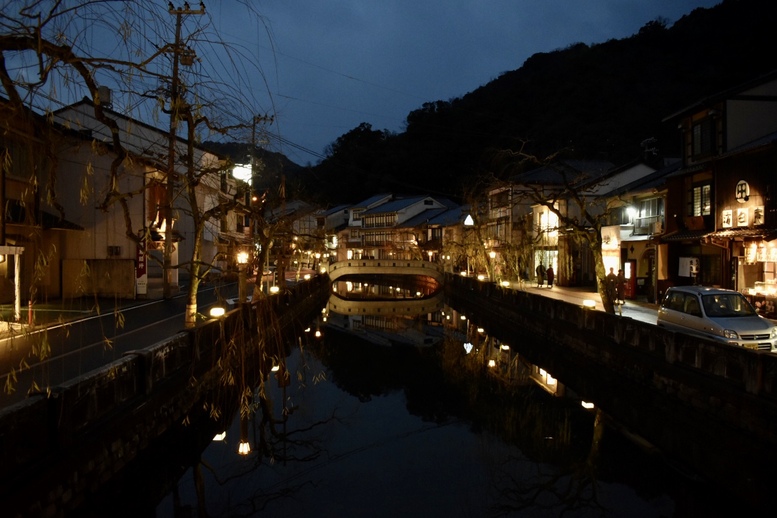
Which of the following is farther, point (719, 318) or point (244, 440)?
point (719, 318)

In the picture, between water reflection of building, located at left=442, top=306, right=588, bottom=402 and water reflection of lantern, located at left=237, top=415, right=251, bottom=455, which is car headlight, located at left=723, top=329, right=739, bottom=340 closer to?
water reflection of building, located at left=442, top=306, right=588, bottom=402

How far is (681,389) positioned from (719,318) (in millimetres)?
2286

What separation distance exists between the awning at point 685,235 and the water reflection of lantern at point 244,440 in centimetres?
1855

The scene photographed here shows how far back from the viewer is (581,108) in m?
64.1

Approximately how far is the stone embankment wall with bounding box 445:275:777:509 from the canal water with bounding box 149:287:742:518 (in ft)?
1.96

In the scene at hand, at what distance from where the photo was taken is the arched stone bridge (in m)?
54.4

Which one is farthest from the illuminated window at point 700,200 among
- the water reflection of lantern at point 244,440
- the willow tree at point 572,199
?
the water reflection of lantern at point 244,440

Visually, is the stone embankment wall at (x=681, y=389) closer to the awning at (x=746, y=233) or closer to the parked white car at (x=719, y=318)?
the parked white car at (x=719, y=318)

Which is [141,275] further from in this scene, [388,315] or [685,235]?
[685,235]

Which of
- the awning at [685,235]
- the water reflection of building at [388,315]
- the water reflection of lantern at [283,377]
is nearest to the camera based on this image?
the water reflection of lantern at [283,377]

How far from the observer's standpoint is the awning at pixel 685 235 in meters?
22.8

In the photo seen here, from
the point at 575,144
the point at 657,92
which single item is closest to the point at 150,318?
the point at 575,144

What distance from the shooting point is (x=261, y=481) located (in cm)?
1073

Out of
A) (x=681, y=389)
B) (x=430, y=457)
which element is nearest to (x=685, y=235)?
(x=681, y=389)
